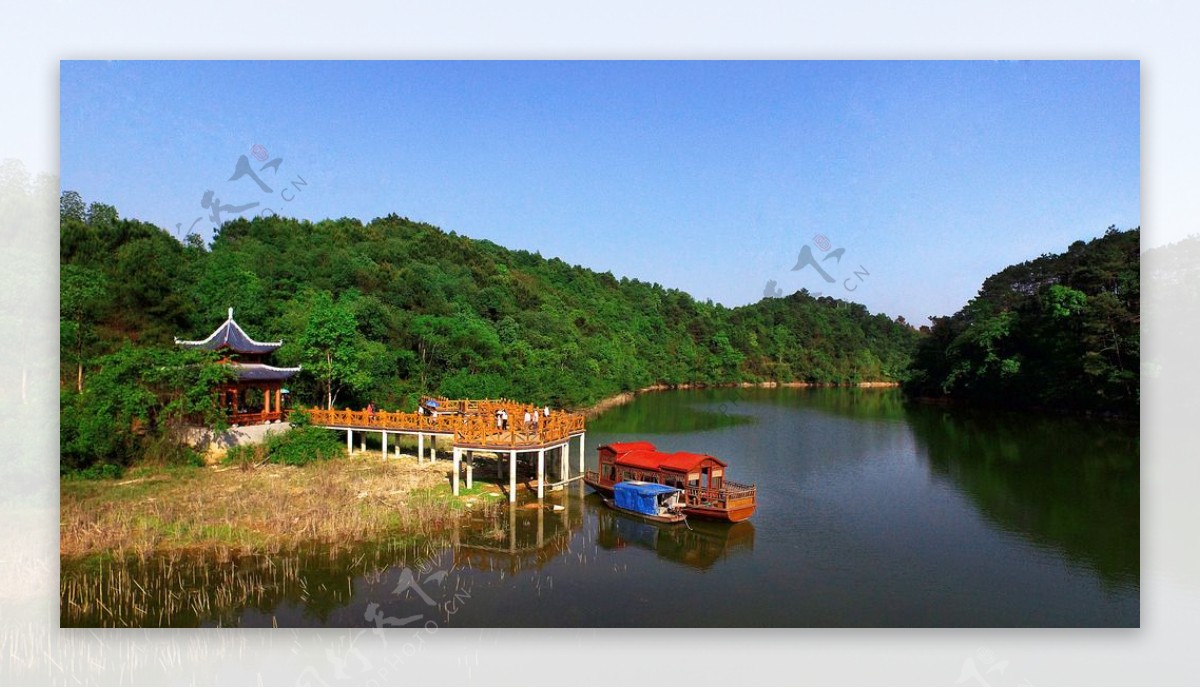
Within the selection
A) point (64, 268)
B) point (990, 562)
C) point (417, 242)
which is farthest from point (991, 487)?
point (417, 242)

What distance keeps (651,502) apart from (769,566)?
324cm

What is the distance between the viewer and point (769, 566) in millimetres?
12766

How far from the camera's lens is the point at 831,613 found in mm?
10844

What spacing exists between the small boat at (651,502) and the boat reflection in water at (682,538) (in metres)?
0.18

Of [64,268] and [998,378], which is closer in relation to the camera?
[64,268]

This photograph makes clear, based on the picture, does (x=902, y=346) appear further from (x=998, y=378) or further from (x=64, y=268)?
(x=64, y=268)

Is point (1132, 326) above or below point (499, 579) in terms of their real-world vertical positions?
above

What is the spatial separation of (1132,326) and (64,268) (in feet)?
126

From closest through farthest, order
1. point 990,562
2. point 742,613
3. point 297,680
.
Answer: point 297,680, point 742,613, point 990,562

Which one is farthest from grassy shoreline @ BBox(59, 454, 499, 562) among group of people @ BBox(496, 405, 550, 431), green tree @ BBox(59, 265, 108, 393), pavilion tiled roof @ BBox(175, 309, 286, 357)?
green tree @ BBox(59, 265, 108, 393)

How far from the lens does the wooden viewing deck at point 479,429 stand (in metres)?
16.1

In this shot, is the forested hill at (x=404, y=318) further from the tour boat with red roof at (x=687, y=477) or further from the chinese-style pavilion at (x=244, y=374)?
the tour boat with red roof at (x=687, y=477)

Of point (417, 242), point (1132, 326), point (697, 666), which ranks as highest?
point (417, 242)

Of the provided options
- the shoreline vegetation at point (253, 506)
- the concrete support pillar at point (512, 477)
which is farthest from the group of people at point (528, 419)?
the shoreline vegetation at point (253, 506)
